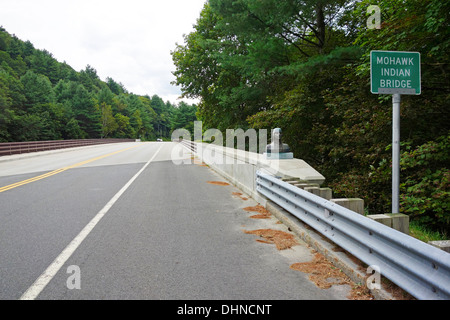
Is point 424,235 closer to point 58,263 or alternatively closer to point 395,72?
point 395,72

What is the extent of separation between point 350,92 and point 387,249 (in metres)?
10.6

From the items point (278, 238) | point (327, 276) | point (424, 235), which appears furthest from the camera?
point (278, 238)

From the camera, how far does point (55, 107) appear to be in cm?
6994

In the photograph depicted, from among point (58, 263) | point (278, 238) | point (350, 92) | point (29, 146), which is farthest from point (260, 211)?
point (29, 146)

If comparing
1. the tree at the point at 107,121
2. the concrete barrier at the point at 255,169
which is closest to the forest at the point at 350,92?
the concrete barrier at the point at 255,169

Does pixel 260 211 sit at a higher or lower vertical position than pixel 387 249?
lower

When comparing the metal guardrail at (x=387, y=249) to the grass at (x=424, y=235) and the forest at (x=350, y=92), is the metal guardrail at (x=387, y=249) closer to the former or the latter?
the grass at (x=424, y=235)

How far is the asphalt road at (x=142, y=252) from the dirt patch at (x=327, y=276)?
0.29ft

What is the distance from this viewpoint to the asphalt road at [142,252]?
320 cm

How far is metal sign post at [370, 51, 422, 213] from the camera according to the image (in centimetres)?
429

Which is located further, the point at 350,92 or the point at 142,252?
the point at 350,92
